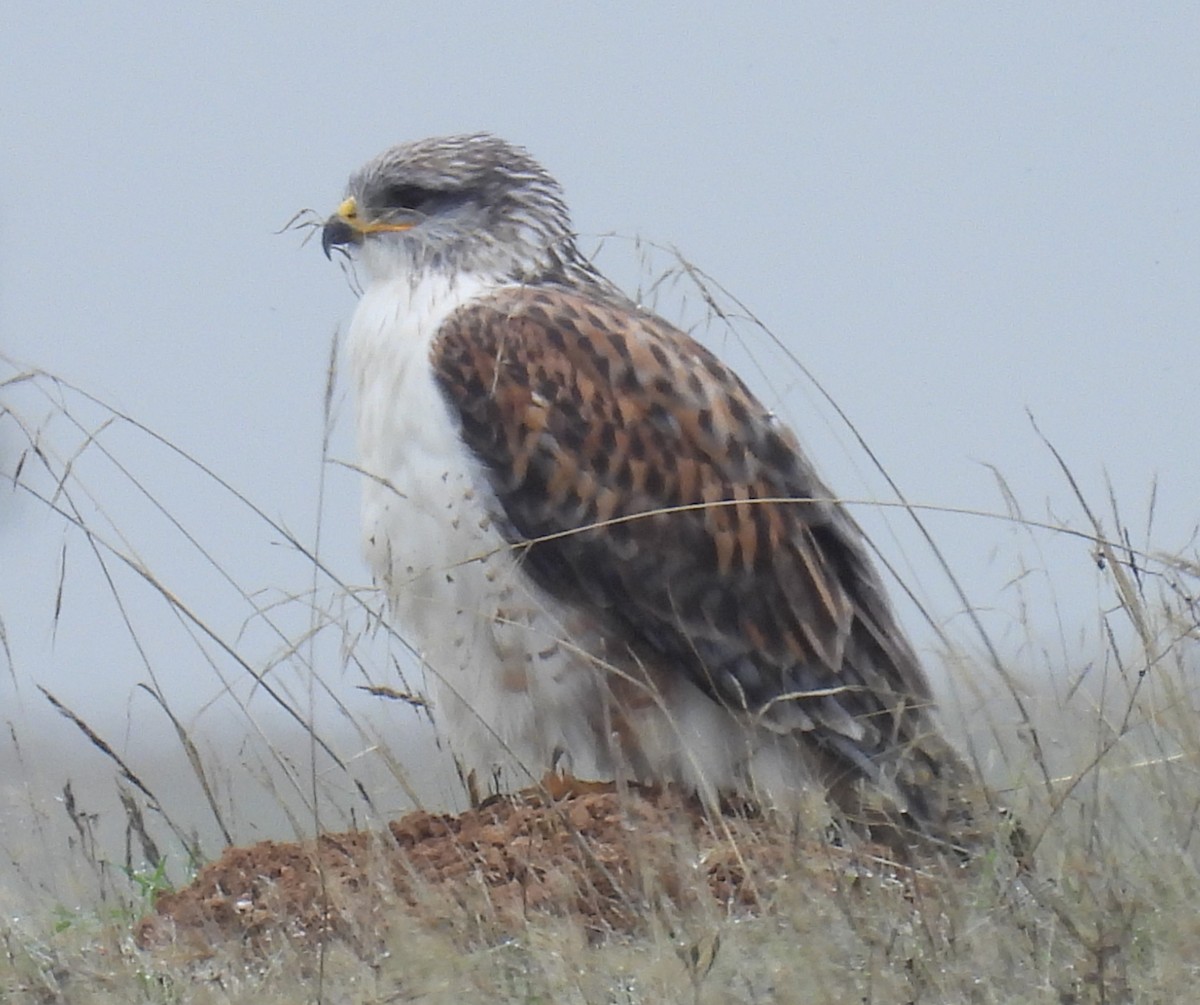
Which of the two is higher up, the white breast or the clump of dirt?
the white breast

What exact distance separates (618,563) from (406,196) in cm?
130

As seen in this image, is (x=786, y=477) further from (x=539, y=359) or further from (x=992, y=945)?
(x=992, y=945)

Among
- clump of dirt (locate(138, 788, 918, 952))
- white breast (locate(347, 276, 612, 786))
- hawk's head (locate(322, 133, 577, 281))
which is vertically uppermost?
hawk's head (locate(322, 133, 577, 281))

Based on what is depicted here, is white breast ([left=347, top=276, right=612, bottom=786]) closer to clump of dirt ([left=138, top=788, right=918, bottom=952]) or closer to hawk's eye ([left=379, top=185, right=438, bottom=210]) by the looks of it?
clump of dirt ([left=138, top=788, right=918, bottom=952])

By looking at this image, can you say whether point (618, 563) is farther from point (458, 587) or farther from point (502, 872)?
point (502, 872)

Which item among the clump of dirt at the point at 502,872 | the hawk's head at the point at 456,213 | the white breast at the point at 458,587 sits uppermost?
the hawk's head at the point at 456,213

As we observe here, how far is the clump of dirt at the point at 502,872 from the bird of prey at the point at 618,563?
35 cm

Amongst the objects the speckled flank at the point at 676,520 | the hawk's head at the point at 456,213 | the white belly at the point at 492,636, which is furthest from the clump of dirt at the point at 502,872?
the hawk's head at the point at 456,213

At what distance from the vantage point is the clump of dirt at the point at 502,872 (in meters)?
3.50

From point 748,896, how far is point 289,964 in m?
0.85

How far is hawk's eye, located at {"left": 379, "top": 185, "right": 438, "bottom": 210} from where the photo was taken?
534 centimetres

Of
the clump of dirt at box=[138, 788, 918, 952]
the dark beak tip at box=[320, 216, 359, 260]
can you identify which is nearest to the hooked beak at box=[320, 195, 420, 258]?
the dark beak tip at box=[320, 216, 359, 260]

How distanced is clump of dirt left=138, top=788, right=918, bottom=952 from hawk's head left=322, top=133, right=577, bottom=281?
1.51m

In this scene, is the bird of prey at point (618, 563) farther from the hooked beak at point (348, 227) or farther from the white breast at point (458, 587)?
the hooked beak at point (348, 227)
